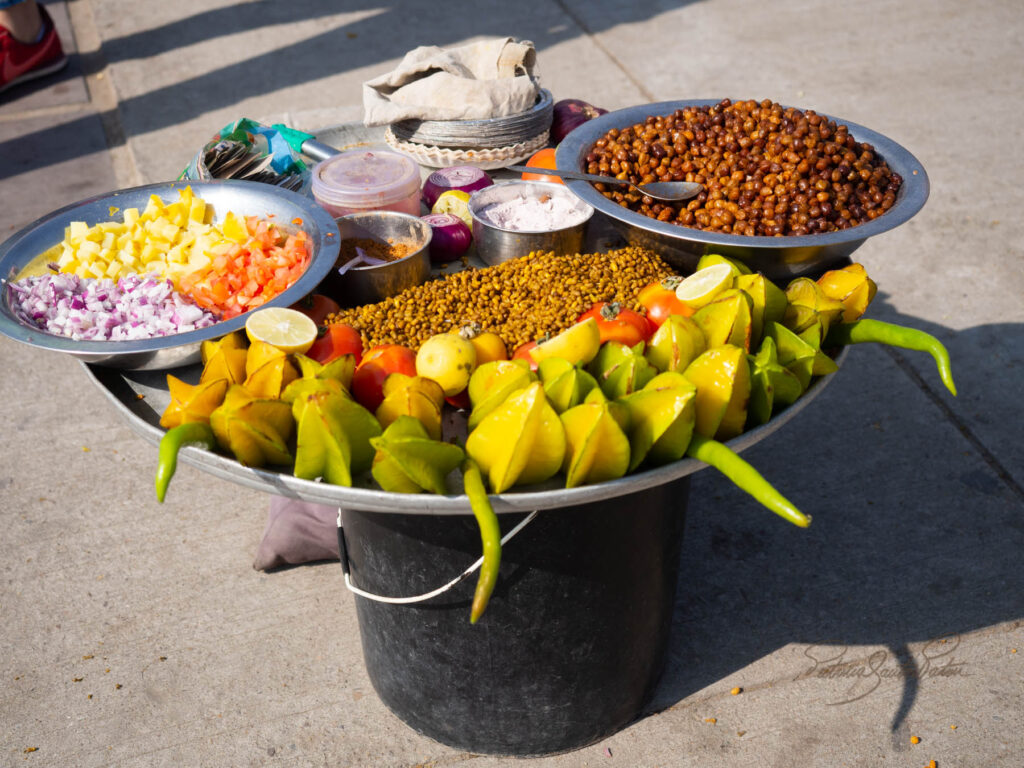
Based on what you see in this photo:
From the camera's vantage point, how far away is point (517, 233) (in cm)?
195

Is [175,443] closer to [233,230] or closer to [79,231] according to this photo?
[233,230]

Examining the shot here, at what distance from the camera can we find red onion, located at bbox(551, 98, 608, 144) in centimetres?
253

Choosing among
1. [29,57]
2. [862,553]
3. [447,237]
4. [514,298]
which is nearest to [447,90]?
[447,237]

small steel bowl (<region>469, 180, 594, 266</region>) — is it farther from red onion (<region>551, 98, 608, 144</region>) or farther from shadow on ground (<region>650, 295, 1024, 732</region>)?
shadow on ground (<region>650, 295, 1024, 732</region>)

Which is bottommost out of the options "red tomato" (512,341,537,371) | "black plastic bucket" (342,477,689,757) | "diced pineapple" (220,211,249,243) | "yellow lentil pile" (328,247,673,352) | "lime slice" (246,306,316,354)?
"black plastic bucket" (342,477,689,757)

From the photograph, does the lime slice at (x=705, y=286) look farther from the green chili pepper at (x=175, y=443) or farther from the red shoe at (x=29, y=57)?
the red shoe at (x=29, y=57)

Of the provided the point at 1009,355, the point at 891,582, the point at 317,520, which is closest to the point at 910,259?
the point at 1009,355

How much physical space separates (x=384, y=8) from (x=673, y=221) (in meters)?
5.45

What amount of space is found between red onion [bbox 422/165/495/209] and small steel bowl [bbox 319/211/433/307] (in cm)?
27

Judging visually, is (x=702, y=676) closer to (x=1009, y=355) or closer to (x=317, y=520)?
(x=317, y=520)

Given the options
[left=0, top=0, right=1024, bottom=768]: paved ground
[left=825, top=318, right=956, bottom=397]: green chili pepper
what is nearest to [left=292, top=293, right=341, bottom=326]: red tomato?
[left=825, top=318, right=956, bottom=397]: green chili pepper

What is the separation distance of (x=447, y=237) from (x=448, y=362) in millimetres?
555

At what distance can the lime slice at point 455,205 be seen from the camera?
2154 mm

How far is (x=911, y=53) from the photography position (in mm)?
5824
